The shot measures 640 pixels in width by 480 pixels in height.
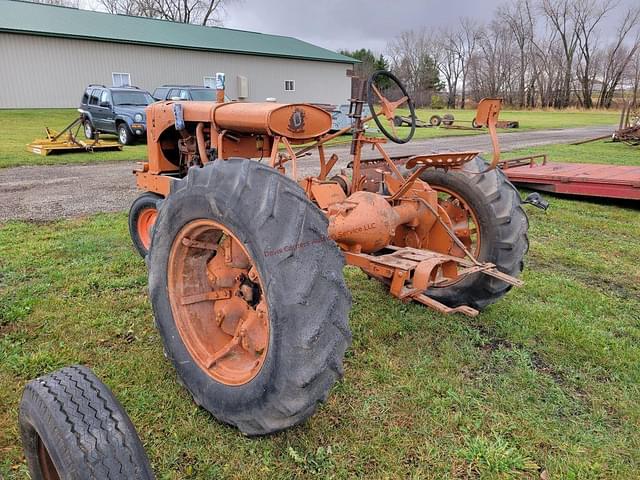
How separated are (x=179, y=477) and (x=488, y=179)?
2.72 meters

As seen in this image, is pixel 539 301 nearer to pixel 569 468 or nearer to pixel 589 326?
pixel 589 326

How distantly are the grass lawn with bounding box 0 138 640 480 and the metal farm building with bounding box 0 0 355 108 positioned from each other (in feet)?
74.9

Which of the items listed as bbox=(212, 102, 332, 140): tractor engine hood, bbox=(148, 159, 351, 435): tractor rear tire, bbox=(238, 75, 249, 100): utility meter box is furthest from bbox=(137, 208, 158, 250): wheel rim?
bbox=(238, 75, 249, 100): utility meter box

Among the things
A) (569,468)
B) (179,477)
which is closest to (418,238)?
(569,468)

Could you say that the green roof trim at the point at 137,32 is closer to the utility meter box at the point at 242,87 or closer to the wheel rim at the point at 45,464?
the utility meter box at the point at 242,87

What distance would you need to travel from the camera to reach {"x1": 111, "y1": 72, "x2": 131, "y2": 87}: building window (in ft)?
84.2

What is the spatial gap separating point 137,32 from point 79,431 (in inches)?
1186

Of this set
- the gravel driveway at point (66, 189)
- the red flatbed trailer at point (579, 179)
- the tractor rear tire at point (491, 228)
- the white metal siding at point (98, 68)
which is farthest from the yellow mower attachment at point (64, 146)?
the white metal siding at point (98, 68)

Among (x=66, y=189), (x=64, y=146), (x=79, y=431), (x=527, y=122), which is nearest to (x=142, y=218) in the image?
(x=79, y=431)

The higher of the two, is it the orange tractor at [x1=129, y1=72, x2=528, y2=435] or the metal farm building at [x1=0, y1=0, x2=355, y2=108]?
the metal farm building at [x1=0, y1=0, x2=355, y2=108]

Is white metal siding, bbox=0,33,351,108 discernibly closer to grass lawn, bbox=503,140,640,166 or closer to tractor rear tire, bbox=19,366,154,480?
grass lawn, bbox=503,140,640,166

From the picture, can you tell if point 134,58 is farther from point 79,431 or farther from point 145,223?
point 79,431

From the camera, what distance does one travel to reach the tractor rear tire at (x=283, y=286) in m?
1.95

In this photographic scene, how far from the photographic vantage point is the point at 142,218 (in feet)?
15.0
